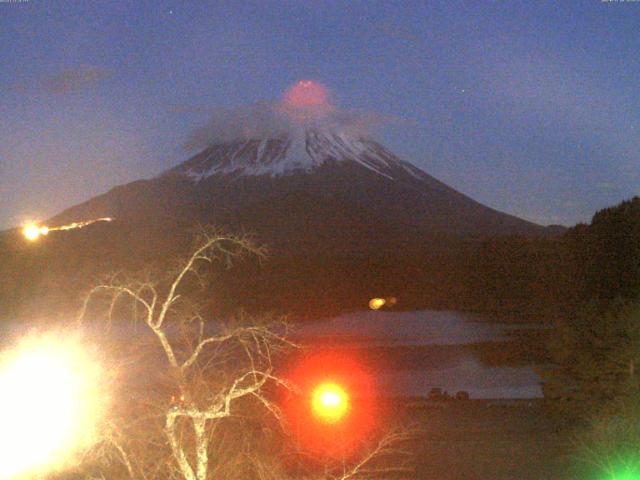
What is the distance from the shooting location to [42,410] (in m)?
7.02

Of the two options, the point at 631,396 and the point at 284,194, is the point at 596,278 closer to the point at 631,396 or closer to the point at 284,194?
the point at 631,396

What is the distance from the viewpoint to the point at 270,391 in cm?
2189

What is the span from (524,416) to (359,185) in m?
72.8

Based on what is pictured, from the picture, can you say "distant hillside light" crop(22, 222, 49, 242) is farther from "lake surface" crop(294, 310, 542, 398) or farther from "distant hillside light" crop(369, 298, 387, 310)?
"distant hillside light" crop(369, 298, 387, 310)

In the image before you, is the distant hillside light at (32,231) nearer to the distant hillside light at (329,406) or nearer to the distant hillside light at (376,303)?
the distant hillside light at (329,406)

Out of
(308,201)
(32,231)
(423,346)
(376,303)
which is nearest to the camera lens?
(32,231)

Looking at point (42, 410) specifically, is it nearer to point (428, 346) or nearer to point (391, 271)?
point (428, 346)

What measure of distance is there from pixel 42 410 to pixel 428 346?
3627cm

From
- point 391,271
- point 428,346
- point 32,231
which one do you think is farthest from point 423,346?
point 32,231

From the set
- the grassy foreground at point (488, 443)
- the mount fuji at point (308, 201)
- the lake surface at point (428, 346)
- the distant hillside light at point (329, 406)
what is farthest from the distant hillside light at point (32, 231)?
the mount fuji at point (308, 201)

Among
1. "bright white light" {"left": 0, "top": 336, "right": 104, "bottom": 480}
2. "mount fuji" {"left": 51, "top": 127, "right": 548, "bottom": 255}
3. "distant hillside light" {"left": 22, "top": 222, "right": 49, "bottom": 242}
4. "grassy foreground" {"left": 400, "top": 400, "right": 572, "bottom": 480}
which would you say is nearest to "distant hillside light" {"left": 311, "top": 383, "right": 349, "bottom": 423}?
"grassy foreground" {"left": 400, "top": 400, "right": 572, "bottom": 480}

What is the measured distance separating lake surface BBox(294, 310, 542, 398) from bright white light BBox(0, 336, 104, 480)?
18933 mm

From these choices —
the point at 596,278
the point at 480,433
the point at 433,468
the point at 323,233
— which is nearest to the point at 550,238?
the point at 596,278

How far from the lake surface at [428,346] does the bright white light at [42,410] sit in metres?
18.9
